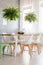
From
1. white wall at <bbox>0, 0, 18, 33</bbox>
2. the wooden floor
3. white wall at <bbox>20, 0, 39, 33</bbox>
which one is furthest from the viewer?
white wall at <bbox>20, 0, 39, 33</bbox>

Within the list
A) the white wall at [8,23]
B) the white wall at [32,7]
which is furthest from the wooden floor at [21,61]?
the white wall at [32,7]

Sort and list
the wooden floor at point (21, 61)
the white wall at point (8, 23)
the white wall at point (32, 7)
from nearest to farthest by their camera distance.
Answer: the wooden floor at point (21, 61), the white wall at point (8, 23), the white wall at point (32, 7)

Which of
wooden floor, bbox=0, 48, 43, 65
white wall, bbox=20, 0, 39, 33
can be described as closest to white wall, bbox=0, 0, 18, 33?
white wall, bbox=20, 0, 39, 33

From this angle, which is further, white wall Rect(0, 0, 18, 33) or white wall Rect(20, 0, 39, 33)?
white wall Rect(20, 0, 39, 33)

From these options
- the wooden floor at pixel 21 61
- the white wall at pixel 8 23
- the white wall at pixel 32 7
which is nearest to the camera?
the wooden floor at pixel 21 61

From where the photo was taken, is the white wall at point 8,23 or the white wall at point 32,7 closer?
the white wall at point 8,23

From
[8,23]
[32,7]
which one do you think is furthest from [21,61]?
[32,7]

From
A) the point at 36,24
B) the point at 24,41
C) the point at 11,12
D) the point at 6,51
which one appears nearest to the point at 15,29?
the point at 36,24

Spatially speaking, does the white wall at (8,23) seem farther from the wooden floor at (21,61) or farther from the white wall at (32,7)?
the wooden floor at (21,61)

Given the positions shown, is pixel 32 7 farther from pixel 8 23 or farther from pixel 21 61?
pixel 21 61

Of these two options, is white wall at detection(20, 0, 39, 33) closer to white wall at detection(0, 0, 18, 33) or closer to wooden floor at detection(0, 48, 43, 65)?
white wall at detection(0, 0, 18, 33)

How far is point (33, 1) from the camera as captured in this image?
10.2 metres

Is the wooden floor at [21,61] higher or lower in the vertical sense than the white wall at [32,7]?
lower

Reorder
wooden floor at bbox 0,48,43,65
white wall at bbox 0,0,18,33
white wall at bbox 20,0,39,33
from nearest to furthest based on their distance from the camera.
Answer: wooden floor at bbox 0,48,43,65 < white wall at bbox 0,0,18,33 < white wall at bbox 20,0,39,33
